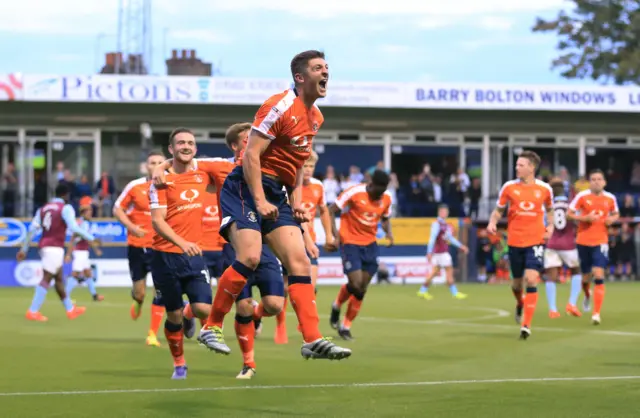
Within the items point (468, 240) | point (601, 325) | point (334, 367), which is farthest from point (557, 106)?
point (334, 367)

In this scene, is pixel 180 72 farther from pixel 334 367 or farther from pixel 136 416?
pixel 136 416

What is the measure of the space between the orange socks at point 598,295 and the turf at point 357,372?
0.36 metres

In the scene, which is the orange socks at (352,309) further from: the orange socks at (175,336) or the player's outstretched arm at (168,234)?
the player's outstretched arm at (168,234)

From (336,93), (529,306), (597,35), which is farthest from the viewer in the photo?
(597,35)

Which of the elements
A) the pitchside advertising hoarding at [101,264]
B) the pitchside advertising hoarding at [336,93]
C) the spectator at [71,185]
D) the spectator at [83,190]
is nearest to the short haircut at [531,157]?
the pitchside advertising hoarding at [101,264]

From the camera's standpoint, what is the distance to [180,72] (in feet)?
152

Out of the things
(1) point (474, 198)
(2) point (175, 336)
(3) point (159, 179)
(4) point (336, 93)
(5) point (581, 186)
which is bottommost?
(2) point (175, 336)

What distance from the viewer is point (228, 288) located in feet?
32.2

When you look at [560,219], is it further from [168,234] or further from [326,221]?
[168,234]

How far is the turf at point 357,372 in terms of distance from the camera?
9703 mm

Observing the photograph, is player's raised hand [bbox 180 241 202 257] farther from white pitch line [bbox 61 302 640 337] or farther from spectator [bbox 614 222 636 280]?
spectator [bbox 614 222 636 280]

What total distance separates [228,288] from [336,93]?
29.3m

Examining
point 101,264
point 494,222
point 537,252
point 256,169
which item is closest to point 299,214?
point 256,169

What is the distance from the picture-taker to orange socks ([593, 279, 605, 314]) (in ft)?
64.1
